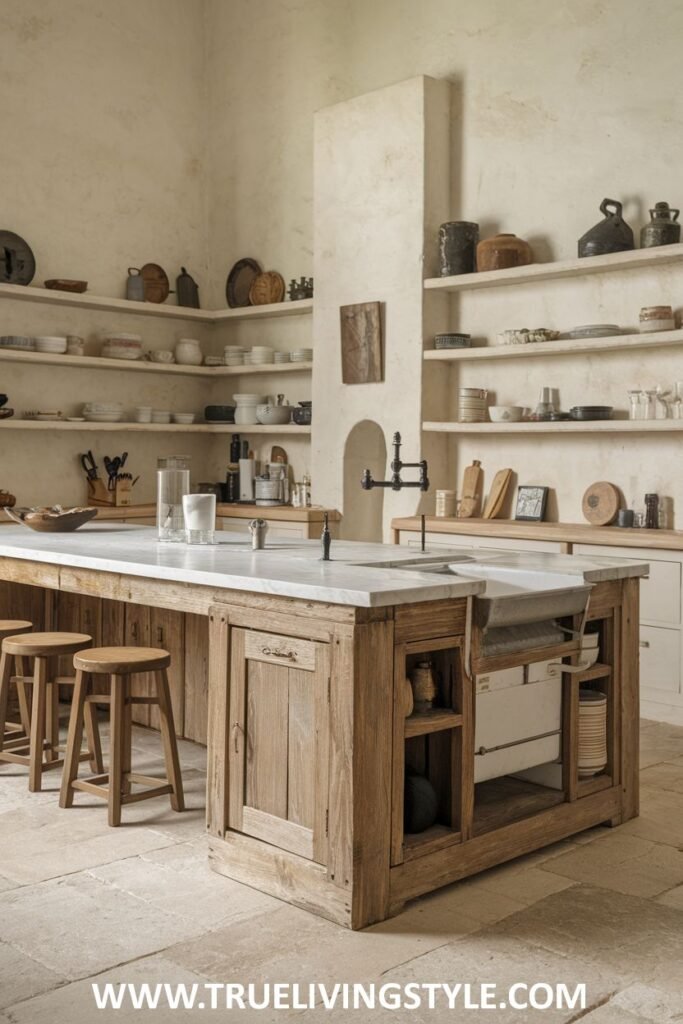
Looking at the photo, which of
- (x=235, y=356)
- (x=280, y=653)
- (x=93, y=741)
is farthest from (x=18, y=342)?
(x=280, y=653)

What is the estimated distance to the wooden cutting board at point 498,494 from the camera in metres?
7.23

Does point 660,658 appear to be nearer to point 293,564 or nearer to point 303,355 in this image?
point 293,564

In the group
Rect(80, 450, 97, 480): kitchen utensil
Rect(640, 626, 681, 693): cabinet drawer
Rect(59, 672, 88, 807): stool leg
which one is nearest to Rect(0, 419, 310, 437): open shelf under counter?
Rect(80, 450, 97, 480): kitchen utensil

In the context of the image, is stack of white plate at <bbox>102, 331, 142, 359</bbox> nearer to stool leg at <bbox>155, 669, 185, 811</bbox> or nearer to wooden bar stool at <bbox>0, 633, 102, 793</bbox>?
wooden bar stool at <bbox>0, 633, 102, 793</bbox>

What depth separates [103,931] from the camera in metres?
3.12

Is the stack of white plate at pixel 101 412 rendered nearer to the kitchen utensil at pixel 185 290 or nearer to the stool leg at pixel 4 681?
the kitchen utensil at pixel 185 290

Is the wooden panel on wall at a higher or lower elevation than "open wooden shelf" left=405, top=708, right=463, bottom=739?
lower

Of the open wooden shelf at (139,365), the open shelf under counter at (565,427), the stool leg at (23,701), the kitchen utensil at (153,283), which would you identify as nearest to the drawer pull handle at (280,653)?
the stool leg at (23,701)

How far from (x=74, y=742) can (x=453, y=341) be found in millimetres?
4114

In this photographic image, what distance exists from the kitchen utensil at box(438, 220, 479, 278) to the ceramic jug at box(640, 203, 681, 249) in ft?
4.26

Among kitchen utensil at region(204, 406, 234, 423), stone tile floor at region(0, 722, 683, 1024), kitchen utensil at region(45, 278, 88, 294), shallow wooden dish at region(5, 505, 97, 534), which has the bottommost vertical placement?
stone tile floor at region(0, 722, 683, 1024)

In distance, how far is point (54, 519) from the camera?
5352mm

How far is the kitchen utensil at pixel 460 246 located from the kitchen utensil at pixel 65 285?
2.75 meters

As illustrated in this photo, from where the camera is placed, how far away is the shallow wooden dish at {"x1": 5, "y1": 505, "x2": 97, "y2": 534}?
534 cm
